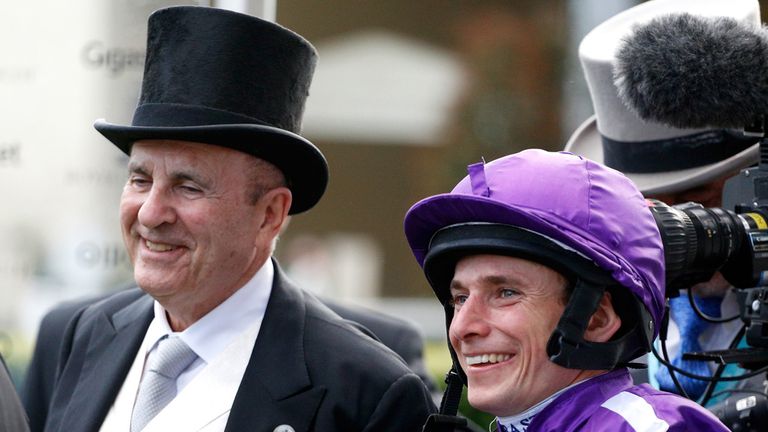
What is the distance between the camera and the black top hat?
137 inches

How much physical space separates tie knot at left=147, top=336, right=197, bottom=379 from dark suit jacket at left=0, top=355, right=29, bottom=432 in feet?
1.38

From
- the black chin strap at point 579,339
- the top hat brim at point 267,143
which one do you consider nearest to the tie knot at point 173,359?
the top hat brim at point 267,143

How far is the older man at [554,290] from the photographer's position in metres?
2.57

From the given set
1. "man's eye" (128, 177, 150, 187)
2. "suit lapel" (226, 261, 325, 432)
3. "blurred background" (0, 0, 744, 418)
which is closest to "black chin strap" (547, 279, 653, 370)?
"suit lapel" (226, 261, 325, 432)

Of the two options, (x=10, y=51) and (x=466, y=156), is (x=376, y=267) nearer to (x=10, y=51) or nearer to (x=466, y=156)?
(x=466, y=156)

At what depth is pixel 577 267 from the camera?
2572 mm

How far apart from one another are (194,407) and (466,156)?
2928 millimetres

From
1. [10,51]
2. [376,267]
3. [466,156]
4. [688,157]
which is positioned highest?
[688,157]

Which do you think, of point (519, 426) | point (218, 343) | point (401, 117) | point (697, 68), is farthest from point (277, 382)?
point (401, 117)

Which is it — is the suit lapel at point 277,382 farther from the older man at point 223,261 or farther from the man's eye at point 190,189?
the man's eye at point 190,189

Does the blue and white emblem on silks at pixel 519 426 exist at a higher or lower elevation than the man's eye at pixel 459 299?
lower

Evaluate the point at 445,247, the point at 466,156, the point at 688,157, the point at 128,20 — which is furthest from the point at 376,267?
the point at 445,247

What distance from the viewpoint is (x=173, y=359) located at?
11.6 feet

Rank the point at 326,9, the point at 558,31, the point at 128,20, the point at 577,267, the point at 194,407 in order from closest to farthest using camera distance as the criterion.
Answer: the point at 577,267 → the point at 194,407 → the point at 128,20 → the point at 326,9 → the point at 558,31
